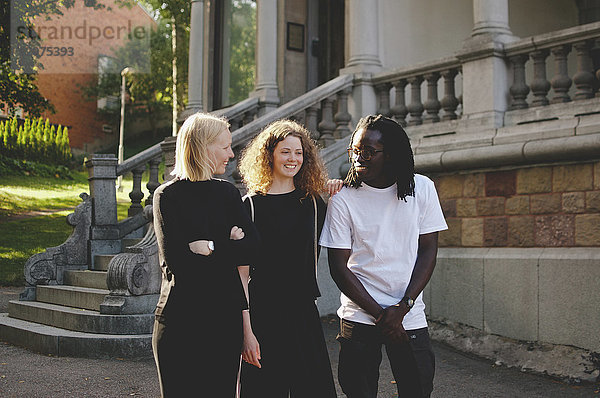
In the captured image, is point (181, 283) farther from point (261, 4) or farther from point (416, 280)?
point (261, 4)

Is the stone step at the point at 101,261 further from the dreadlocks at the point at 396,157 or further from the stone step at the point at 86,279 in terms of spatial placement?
the dreadlocks at the point at 396,157

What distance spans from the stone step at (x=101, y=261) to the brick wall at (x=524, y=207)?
12.5 ft

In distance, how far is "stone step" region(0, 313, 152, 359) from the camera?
251 inches

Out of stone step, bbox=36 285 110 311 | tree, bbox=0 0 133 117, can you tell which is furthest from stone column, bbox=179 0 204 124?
stone step, bbox=36 285 110 311

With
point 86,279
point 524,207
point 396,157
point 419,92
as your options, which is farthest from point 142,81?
point 396,157

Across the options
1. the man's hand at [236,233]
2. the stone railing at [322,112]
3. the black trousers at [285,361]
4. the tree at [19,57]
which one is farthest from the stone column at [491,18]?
the tree at [19,57]

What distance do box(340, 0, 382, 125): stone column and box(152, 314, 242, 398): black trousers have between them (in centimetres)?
680

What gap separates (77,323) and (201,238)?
15.3 ft

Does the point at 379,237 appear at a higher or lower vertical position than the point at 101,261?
higher

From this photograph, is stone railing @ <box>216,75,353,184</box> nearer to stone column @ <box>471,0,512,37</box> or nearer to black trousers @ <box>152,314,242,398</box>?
stone column @ <box>471,0,512,37</box>

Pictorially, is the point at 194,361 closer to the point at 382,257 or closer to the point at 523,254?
the point at 382,257

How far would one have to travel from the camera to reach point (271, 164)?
3309 millimetres

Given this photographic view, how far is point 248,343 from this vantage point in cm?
292

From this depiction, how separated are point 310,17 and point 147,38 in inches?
1009
